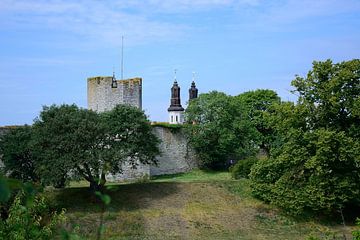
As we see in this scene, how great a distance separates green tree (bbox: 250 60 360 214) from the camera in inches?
985

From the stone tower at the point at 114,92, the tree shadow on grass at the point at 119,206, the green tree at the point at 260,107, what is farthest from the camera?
the green tree at the point at 260,107

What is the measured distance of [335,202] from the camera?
81.8 ft

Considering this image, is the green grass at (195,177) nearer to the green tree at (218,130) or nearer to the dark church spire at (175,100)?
the green tree at (218,130)

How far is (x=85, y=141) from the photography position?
25281 millimetres

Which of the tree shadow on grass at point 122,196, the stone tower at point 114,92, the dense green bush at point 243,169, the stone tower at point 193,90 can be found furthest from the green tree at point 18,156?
the stone tower at point 193,90

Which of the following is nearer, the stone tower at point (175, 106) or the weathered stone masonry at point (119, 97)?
the weathered stone masonry at point (119, 97)

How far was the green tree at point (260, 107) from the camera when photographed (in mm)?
43719

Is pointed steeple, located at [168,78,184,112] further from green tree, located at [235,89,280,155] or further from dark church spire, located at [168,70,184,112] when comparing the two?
green tree, located at [235,89,280,155]

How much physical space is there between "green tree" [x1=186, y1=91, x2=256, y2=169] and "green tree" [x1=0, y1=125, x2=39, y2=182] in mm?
13066

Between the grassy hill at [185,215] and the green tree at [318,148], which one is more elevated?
the green tree at [318,148]

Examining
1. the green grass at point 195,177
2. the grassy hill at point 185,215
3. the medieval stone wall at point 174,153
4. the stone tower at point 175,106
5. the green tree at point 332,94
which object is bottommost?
the grassy hill at point 185,215

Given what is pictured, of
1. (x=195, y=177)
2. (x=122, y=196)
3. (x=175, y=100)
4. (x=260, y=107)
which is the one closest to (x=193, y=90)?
(x=175, y=100)

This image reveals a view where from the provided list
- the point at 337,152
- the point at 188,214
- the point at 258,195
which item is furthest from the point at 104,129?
the point at 337,152

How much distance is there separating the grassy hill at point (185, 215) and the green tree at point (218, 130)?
23.7ft
